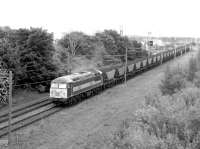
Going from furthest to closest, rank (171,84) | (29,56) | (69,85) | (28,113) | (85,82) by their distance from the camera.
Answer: (29,56)
(85,82)
(69,85)
(171,84)
(28,113)

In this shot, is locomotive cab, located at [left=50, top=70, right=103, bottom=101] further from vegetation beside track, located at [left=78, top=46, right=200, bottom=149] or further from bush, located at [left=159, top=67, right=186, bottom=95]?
vegetation beside track, located at [left=78, top=46, right=200, bottom=149]

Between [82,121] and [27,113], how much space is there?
237 inches

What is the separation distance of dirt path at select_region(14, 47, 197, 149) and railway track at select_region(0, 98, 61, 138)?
3.21 feet

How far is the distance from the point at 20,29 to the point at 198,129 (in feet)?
95.0

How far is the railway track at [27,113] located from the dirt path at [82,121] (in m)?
0.98

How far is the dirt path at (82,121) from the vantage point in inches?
734

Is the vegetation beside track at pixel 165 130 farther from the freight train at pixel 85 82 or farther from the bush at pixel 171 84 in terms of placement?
the freight train at pixel 85 82

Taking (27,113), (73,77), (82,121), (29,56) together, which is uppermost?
(29,56)

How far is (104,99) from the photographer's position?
101ft

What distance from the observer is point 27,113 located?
2502 cm

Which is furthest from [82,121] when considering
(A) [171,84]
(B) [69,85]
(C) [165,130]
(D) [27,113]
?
(C) [165,130]

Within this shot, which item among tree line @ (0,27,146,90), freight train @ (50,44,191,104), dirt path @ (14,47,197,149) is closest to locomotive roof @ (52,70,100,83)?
freight train @ (50,44,191,104)

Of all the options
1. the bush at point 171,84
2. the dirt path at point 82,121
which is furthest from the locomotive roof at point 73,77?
the bush at point 171,84

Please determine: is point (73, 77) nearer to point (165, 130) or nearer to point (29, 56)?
point (29, 56)
